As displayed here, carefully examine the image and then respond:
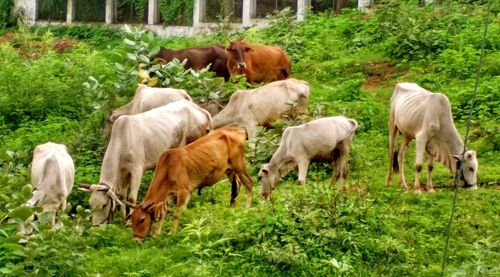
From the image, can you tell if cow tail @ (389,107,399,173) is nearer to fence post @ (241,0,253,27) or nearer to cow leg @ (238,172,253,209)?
cow leg @ (238,172,253,209)

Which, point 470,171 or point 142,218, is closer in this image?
point 142,218

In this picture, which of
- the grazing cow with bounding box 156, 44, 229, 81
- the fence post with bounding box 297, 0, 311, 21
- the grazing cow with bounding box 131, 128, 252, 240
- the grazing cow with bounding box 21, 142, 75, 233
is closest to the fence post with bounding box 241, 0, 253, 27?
the fence post with bounding box 297, 0, 311, 21

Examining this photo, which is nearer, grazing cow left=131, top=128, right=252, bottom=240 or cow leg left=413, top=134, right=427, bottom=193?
grazing cow left=131, top=128, right=252, bottom=240

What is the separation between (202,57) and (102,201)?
8287 millimetres

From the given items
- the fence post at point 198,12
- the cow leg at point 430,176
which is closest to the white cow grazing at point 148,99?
the cow leg at point 430,176

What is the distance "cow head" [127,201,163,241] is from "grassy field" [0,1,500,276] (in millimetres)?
148

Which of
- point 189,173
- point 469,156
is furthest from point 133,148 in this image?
point 469,156

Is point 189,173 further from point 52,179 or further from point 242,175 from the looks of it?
point 52,179

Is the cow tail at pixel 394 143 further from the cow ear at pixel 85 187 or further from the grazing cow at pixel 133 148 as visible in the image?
the cow ear at pixel 85 187

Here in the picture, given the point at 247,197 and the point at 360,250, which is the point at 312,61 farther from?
the point at 360,250

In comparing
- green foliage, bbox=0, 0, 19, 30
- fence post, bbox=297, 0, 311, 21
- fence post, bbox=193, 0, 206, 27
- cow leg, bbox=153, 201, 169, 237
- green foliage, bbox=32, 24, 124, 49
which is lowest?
cow leg, bbox=153, 201, 169, 237

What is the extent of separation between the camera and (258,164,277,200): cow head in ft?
45.9

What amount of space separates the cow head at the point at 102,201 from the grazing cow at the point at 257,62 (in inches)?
307

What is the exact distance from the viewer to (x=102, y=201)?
13.0 meters
